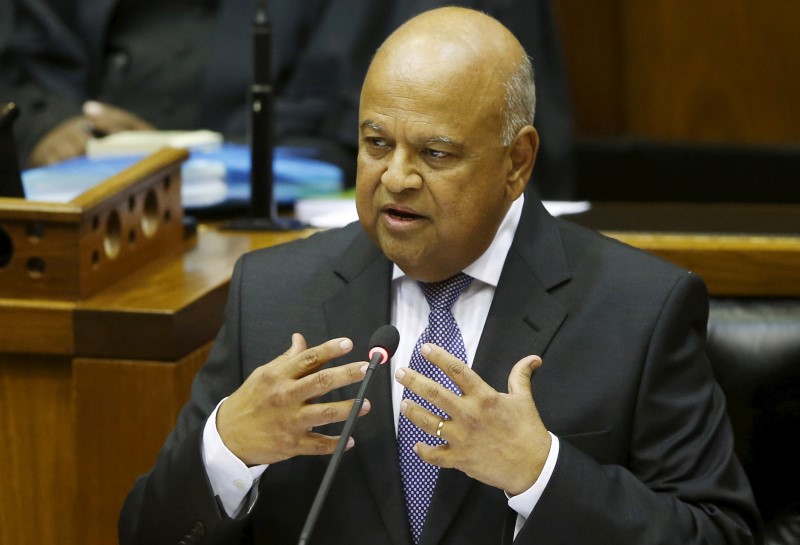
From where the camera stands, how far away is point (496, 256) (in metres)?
1.84

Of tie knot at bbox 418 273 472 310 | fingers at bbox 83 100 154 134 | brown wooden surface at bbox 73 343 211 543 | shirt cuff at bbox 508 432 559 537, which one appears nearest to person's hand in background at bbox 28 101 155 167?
fingers at bbox 83 100 154 134

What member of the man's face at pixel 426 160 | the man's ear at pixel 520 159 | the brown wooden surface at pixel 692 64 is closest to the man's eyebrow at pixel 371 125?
the man's face at pixel 426 160

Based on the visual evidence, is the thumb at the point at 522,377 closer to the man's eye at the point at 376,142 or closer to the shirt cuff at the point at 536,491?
the shirt cuff at the point at 536,491

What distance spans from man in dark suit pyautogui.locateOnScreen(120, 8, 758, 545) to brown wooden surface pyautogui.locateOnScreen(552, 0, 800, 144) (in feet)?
6.77

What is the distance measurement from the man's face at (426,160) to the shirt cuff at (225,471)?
11.8 inches

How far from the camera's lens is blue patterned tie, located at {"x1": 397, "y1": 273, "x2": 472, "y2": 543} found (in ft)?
5.78

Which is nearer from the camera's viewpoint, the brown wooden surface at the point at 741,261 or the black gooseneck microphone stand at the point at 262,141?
the brown wooden surface at the point at 741,261

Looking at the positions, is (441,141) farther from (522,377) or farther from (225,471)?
(225,471)

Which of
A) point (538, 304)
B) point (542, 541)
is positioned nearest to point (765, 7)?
point (538, 304)

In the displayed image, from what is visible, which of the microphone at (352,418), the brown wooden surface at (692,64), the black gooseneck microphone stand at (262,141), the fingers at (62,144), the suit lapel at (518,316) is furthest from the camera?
the brown wooden surface at (692,64)

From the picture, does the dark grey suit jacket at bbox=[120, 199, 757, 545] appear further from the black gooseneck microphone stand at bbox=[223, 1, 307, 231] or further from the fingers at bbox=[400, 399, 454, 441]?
the black gooseneck microphone stand at bbox=[223, 1, 307, 231]

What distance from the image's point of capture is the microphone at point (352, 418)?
1.29 meters

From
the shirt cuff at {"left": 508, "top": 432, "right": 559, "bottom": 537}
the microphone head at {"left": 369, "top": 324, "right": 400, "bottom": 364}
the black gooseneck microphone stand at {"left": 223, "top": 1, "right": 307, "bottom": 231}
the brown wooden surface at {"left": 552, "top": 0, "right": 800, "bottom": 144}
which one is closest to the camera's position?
the microphone head at {"left": 369, "top": 324, "right": 400, "bottom": 364}


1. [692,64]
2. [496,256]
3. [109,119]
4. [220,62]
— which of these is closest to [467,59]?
[496,256]
